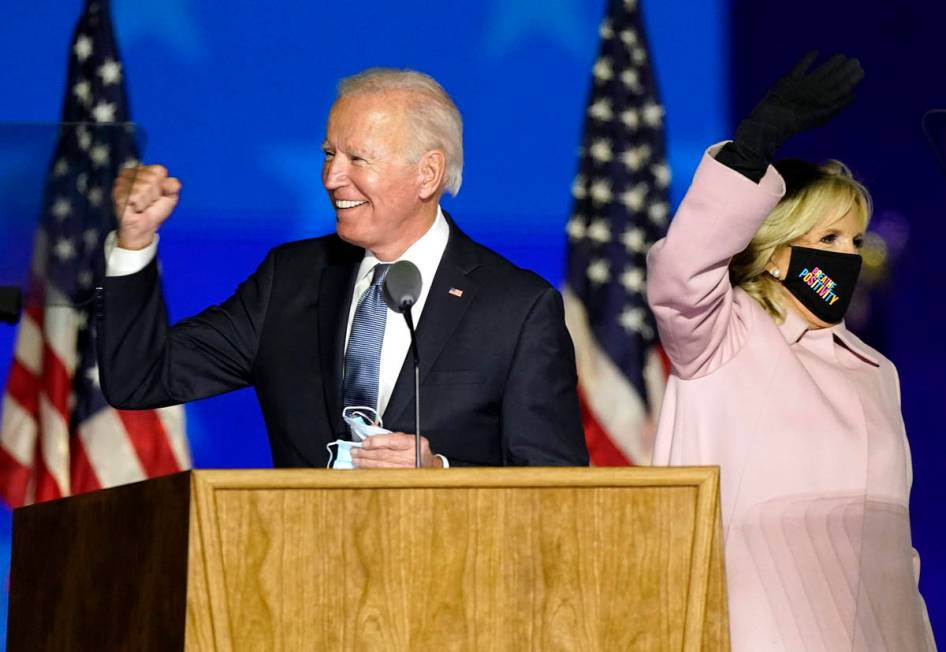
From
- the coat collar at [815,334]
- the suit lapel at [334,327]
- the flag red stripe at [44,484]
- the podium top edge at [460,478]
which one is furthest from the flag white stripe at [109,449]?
the podium top edge at [460,478]

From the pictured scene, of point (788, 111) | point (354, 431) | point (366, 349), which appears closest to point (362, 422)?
point (354, 431)

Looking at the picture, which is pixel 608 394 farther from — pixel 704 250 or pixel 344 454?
pixel 704 250

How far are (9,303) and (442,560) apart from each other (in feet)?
2.72

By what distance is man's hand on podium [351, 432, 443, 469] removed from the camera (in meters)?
2.54

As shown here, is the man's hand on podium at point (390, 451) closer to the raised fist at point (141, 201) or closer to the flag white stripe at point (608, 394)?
the raised fist at point (141, 201)

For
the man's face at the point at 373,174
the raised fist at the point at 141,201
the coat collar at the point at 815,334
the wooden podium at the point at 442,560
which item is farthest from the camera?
the man's face at the point at 373,174

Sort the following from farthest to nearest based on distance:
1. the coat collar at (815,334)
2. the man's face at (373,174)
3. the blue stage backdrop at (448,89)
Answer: the blue stage backdrop at (448,89) < the man's face at (373,174) < the coat collar at (815,334)

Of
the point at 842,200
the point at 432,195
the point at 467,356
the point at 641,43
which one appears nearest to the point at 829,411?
the point at 842,200

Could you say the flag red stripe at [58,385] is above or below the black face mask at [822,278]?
below

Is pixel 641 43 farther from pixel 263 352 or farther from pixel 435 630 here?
pixel 435 630

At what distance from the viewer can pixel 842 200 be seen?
9.50ft

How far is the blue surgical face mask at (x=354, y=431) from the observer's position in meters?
2.77

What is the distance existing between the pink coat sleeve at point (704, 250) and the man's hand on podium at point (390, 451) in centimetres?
44

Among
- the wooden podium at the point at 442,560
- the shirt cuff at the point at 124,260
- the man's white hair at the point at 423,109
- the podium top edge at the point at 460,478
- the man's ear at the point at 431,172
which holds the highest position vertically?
the man's white hair at the point at 423,109
